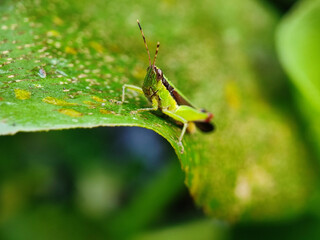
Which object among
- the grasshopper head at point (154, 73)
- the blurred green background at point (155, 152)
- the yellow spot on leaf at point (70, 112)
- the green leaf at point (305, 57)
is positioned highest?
the green leaf at point (305, 57)

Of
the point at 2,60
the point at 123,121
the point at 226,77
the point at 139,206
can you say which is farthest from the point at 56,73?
the point at 226,77

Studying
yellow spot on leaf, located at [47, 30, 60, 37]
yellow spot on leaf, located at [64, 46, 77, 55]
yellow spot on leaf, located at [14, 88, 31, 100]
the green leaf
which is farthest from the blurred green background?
yellow spot on leaf, located at [14, 88, 31, 100]

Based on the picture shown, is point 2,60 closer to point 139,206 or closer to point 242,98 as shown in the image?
point 139,206

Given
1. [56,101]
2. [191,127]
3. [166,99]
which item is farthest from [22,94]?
[191,127]

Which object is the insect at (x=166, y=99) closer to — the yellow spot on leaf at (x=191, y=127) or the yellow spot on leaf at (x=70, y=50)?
the yellow spot on leaf at (x=191, y=127)

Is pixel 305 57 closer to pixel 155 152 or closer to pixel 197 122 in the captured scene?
pixel 197 122

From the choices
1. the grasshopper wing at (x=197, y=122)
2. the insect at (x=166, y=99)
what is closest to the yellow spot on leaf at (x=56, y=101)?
the insect at (x=166, y=99)

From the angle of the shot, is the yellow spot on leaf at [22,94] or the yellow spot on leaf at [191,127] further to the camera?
the yellow spot on leaf at [191,127]
